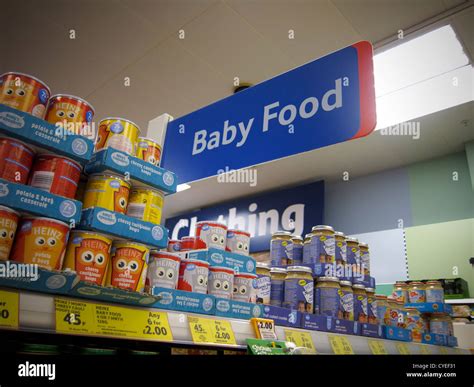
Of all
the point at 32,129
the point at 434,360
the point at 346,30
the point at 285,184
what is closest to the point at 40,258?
the point at 32,129

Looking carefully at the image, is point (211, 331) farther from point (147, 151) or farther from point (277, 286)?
point (277, 286)

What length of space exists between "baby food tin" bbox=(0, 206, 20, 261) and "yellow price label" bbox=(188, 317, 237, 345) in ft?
1.65

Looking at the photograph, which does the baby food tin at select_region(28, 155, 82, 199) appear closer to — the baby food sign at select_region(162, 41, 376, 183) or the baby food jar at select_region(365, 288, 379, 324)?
the baby food sign at select_region(162, 41, 376, 183)

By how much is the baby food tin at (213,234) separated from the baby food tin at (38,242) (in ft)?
2.26

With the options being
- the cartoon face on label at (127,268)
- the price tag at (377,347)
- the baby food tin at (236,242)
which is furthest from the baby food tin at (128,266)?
the price tag at (377,347)

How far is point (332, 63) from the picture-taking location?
1.67 m

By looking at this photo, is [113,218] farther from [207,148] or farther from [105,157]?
[207,148]

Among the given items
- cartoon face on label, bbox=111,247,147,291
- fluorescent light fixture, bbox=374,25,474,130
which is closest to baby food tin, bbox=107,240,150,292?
cartoon face on label, bbox=111,247,147,291

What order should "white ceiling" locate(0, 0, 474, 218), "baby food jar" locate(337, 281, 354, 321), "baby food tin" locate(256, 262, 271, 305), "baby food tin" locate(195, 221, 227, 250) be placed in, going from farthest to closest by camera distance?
"white ceiling" locate(0, 0, 474, 218) → "baby food jar" locate(337, 281, 354, 321) → "baby food tin" locate(256, 262, 271, 305) → "baby food tin" locate(195, 221, 227, 250)

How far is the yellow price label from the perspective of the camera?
1.08 meters

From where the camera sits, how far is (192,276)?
50.5 inches

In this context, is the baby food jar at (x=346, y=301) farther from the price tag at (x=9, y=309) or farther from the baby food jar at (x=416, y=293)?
the price tag at (x=9, y=309)

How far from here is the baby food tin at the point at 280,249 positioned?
2.19 meters

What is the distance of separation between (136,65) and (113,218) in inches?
118
